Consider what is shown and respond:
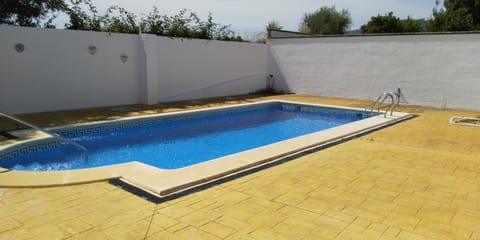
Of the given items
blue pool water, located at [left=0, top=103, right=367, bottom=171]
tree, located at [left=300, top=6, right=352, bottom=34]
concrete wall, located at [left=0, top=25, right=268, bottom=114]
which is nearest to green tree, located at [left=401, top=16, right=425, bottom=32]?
tree, located at [left=300, top=6, right=352, bottom=34]

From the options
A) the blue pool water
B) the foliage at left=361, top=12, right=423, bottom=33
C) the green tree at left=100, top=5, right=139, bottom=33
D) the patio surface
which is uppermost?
the foliage at left=361, top=12, right=423, bottom=33

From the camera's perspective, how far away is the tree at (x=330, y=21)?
119 ft

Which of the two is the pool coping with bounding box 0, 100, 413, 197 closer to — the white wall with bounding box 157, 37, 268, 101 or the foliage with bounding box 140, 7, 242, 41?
the white wall with bounding box 157, 37, 268, 101

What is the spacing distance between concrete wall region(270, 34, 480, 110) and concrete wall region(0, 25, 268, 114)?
10.6 ft

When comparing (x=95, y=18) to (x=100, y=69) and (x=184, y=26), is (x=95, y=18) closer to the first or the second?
(x=100, y=69)

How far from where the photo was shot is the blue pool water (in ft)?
22.2

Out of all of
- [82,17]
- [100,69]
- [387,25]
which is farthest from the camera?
[387,25]

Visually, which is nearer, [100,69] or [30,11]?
[100,69]

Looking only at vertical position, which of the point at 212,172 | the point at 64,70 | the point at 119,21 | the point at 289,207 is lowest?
the point at 289,207

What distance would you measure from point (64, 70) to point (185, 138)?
4.40 metres

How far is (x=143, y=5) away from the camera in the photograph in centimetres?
1346

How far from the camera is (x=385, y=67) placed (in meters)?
14.4

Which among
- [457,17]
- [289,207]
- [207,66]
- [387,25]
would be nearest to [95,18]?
[207,66]

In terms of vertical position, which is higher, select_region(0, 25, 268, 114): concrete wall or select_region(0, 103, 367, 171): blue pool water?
select_region(0, 25, 268, 114): concrete wall
